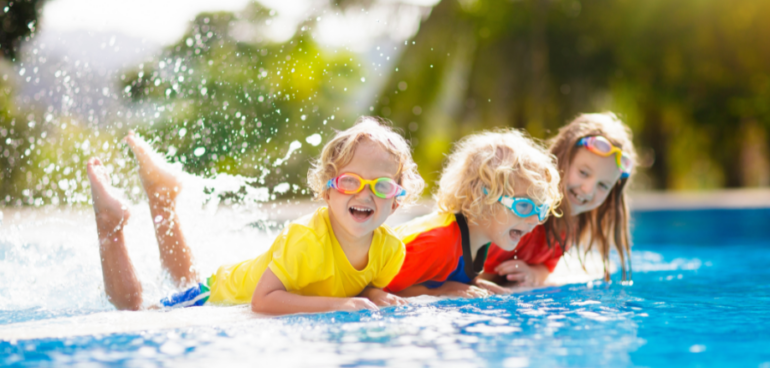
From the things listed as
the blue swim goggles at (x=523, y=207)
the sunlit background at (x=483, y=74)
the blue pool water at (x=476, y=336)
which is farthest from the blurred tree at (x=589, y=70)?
the blue pool water at (x=476, y=336)

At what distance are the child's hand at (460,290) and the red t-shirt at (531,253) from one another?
63 centimetres

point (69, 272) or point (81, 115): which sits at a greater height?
point (81, 115)

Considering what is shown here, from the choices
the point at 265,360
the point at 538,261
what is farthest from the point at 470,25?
the point at 265,360

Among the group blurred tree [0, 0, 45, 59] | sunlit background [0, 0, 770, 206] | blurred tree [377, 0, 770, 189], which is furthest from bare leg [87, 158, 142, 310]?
blurred tree [377, 0, 770, 189]

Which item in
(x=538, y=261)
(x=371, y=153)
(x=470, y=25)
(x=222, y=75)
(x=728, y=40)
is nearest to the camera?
(x=371, y=153)

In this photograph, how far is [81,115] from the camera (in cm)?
728

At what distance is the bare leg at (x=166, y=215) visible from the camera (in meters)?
4.33

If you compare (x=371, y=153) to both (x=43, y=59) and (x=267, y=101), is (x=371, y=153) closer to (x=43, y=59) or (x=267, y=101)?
(x=43, y=59)

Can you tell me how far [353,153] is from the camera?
325cm

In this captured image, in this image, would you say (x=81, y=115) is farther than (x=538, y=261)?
Yes

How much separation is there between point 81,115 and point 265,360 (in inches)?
231

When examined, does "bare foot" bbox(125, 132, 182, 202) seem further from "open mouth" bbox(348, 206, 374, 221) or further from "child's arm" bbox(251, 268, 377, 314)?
"open mouth" bbox(348, 206, 374, 221)

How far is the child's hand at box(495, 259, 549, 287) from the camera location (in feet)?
14.1

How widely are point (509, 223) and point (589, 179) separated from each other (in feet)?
3.13
